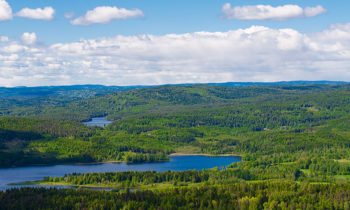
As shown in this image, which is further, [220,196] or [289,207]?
[220,196]

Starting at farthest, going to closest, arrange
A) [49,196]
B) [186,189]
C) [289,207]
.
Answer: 1. [186,189]
2. [49,196]
3. [289,207]

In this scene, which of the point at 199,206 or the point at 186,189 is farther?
the point at 186,189

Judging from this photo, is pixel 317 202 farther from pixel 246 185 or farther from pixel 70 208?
pixel 70 208

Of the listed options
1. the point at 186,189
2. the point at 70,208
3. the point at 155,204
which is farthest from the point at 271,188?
the point at 70,208

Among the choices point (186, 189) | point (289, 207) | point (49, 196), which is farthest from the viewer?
point (186, 189)

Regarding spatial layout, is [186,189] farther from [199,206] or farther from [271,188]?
[271,188]

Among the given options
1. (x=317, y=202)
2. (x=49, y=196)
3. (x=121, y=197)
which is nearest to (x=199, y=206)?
(x=121, y=197)

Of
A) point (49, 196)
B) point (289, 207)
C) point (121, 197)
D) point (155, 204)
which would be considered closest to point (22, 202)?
point (49, 196)

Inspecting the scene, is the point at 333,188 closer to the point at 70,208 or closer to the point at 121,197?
the point at 121,197
